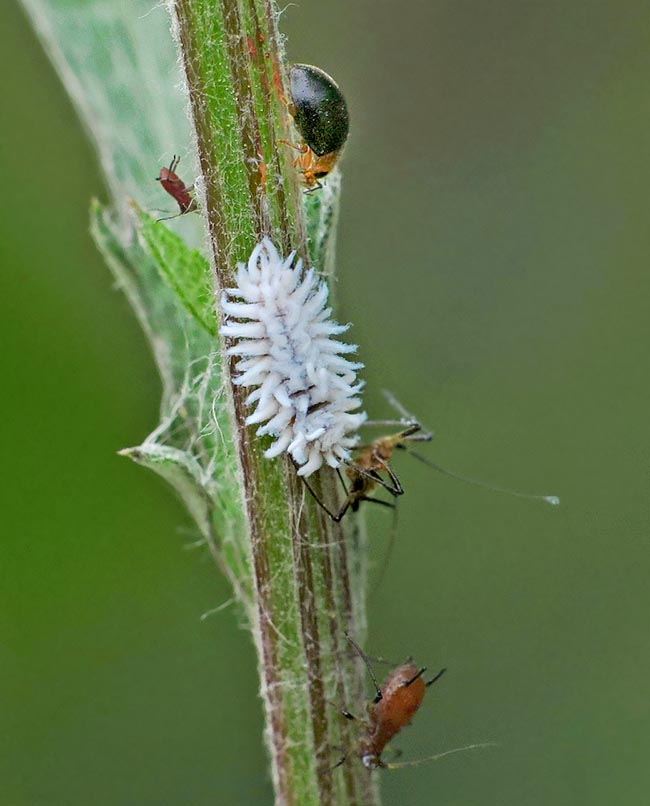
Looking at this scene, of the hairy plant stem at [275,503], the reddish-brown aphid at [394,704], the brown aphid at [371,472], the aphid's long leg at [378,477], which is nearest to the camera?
the hairy plant stem at [275,503]

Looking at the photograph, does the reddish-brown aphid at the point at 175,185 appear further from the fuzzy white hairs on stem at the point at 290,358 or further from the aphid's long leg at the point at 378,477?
the aphid's long leg at the point at 378,477

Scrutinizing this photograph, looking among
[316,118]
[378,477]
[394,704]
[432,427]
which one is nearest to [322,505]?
[378,477]

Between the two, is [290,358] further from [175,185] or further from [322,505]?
[175,185]

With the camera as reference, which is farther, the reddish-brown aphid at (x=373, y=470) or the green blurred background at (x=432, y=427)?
the green blurred background at (x=432, y=427)

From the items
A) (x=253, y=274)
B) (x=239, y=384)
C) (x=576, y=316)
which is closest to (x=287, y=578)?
(x=239, y=384)

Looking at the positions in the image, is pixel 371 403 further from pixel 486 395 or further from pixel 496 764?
pixel 496 764

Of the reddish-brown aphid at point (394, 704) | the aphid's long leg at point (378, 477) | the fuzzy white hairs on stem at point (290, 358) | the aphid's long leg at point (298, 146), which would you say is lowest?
the reddish-brown aphid at point (394, 704)

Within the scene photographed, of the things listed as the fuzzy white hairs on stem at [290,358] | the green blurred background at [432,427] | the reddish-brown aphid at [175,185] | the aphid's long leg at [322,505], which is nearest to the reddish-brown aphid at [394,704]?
the aphid's long leg at [322,505]

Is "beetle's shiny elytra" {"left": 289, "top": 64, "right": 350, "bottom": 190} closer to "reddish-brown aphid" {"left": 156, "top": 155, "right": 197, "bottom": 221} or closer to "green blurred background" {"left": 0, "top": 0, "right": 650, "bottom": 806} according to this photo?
"reddish-brown aphid" {"left": 156, "top": 155, "right": 197, "bottom": 221}
